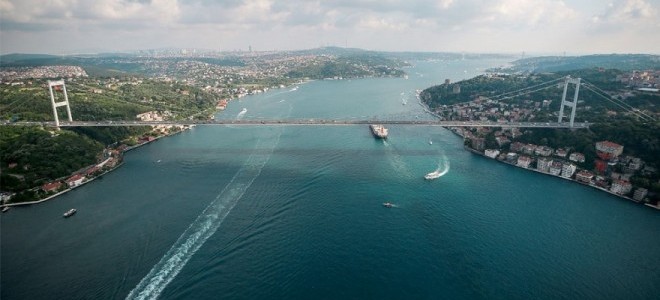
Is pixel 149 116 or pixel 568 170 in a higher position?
pixel 149 116

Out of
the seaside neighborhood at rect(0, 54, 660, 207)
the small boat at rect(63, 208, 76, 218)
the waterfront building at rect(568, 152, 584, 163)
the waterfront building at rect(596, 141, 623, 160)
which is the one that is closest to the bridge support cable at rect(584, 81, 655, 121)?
the seaside neighborhood at rect(0, 54, 660, 207)

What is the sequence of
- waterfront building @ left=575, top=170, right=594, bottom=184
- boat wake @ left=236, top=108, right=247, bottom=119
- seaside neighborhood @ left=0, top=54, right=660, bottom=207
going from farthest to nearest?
boat wake @ left=236, top=108, right=247, bottom=119 < waterfront building @ left=575, top=170, right=594, bottom=184 < seaside neighborhood @ left=0, top=54, right=660, bottom=207

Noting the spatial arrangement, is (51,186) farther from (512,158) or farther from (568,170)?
(568,170)

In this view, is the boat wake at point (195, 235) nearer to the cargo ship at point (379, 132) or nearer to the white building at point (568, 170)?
the cargo ship at point (379, 132)

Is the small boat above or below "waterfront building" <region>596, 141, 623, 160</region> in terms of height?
below

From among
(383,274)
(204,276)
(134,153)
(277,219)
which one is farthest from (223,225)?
(134,153)

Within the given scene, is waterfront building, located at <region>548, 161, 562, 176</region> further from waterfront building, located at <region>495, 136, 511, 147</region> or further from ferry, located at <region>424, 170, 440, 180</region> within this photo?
ferry, located at <region>424, 170, 440, 180</region>

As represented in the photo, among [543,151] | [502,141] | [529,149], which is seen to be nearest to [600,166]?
[543,151]
